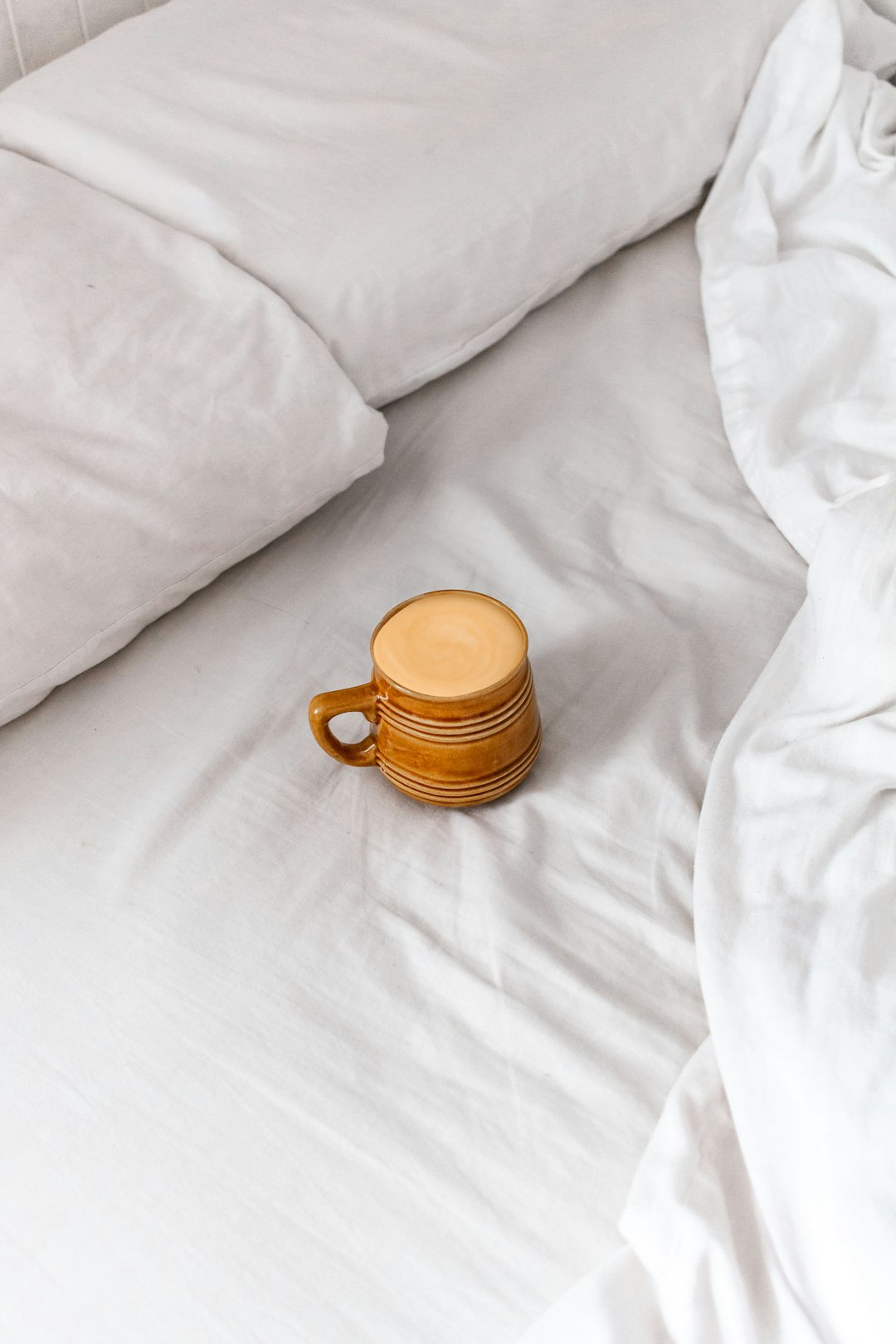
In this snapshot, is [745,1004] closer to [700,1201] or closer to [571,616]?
[700,1201]

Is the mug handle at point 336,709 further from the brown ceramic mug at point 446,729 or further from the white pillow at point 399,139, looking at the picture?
the white pillow at point 399,139

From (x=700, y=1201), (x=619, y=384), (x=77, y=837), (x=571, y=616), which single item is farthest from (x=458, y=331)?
(x=700, y=1201)

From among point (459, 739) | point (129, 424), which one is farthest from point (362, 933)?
point (129, 424)

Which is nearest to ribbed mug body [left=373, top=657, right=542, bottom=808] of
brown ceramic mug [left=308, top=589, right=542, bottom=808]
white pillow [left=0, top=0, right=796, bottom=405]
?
brown ceramic mug [left=308, top=589, right=542, bottom=808]

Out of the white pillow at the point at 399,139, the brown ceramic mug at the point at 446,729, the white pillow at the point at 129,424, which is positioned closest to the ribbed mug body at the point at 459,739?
the brown ceramic mug at the point at 446,729

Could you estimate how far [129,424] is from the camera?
0.59 metres

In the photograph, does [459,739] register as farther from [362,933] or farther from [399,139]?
A: [399,139]

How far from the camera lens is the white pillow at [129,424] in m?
0.56

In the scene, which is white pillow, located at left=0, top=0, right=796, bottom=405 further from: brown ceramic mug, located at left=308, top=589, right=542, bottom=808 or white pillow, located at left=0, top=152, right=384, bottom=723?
brown ceramic mug, located at left=308, top=589, right=542, bottom=808

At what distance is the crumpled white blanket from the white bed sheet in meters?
0.02

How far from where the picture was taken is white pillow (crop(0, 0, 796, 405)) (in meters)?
0.69

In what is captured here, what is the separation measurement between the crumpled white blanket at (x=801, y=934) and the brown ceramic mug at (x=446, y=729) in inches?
3.6

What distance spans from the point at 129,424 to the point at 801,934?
0.40 meters

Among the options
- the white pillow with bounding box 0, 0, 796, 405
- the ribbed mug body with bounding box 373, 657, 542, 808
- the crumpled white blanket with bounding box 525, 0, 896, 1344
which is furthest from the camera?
the white pillow with bounding box 0, 0, 796, 405
